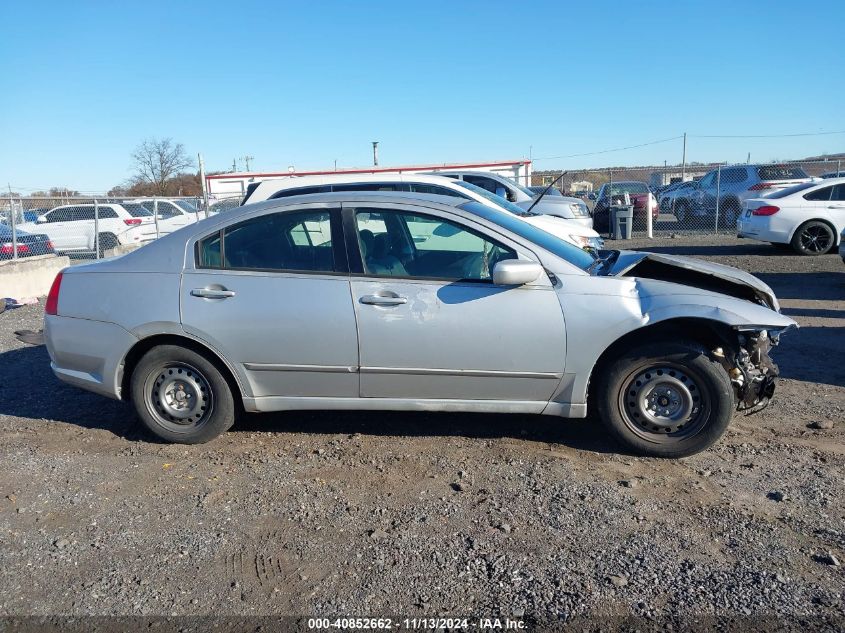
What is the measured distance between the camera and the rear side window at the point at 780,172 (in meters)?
19.4

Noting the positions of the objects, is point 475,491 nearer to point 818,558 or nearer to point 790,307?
point 818,558

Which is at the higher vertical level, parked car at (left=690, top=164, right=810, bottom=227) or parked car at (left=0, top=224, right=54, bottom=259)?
parked car at (left=690, top=164, right=810, bottom=227)

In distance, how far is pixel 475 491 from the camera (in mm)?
4105

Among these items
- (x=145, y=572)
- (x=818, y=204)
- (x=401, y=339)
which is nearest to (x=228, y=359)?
(x=401, y=339)

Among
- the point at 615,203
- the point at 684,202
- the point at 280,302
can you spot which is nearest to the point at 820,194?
the point at 615,203

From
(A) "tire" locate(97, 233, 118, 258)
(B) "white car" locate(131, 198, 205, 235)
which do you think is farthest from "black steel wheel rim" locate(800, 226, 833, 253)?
(A) "tire" locate(97, 233, 118, 258)

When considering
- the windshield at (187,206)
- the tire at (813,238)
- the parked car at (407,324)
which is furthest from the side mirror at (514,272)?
the windshield at (187,206)

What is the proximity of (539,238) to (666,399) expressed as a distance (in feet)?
4.38

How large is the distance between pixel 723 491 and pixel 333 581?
2.25m

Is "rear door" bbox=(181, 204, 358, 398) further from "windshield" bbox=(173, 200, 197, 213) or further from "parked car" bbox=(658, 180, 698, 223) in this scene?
"parked car" bbox=(658, 180, 698, 223)

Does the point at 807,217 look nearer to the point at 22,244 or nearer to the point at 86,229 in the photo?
the point at 22,244

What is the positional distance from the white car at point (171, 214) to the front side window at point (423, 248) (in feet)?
49.8

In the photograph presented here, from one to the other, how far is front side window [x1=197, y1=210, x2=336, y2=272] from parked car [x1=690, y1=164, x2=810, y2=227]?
1663 cm

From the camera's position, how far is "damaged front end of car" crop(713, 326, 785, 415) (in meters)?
4.46
